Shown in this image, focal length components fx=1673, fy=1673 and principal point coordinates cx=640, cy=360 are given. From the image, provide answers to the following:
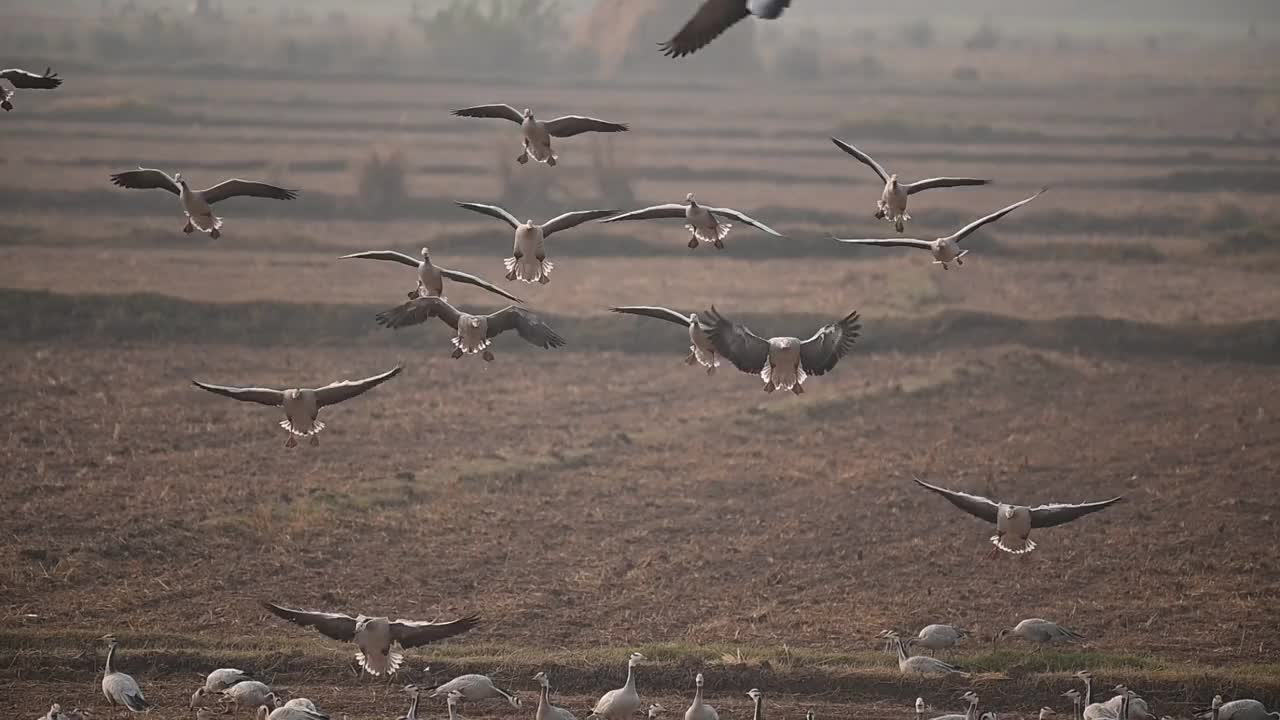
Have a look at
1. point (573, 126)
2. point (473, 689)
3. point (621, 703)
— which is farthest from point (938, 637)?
point (573, 126)

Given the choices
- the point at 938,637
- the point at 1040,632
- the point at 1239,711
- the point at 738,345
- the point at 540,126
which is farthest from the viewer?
the point at 1040,632

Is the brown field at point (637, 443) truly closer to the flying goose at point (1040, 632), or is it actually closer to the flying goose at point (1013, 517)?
the flying goose at point (1040, 632)

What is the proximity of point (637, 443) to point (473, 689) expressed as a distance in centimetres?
910

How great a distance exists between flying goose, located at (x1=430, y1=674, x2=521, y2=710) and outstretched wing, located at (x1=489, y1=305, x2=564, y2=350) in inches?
97.3

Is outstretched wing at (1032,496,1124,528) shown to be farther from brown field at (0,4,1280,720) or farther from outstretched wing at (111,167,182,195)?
outstretched wing at (111,167,182,195)

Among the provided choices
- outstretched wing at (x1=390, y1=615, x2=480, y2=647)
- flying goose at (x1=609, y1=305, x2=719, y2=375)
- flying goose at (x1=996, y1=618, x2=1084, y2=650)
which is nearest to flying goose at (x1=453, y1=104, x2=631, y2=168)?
flying goose at (x1=609, y1=305, x2=719, y2=375)

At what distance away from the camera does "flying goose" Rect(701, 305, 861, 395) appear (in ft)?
36.8

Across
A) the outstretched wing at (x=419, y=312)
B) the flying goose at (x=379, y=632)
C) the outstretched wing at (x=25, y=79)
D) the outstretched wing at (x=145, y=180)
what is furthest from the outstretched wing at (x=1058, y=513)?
the outstretched wing at (x=25, y=79)

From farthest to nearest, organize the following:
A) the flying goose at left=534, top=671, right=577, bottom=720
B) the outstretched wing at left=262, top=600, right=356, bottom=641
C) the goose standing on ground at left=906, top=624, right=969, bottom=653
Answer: the goose standing on ground at left=906, top=624, right=969, bottom=653
the flying goose at left=534, top=671, right=577, bottom=720
the outstretched wing at left=262, top=600, right=356, bottom=641

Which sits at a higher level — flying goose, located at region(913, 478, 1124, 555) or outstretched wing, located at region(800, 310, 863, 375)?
outstretched wing, located at region(800, 310, 863, 375)

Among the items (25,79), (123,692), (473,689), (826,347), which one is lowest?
(123,692)

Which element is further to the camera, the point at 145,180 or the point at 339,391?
the point at 145,180

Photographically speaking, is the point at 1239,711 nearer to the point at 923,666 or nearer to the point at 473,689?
the point at 923,666

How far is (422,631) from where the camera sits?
35.1 feet
